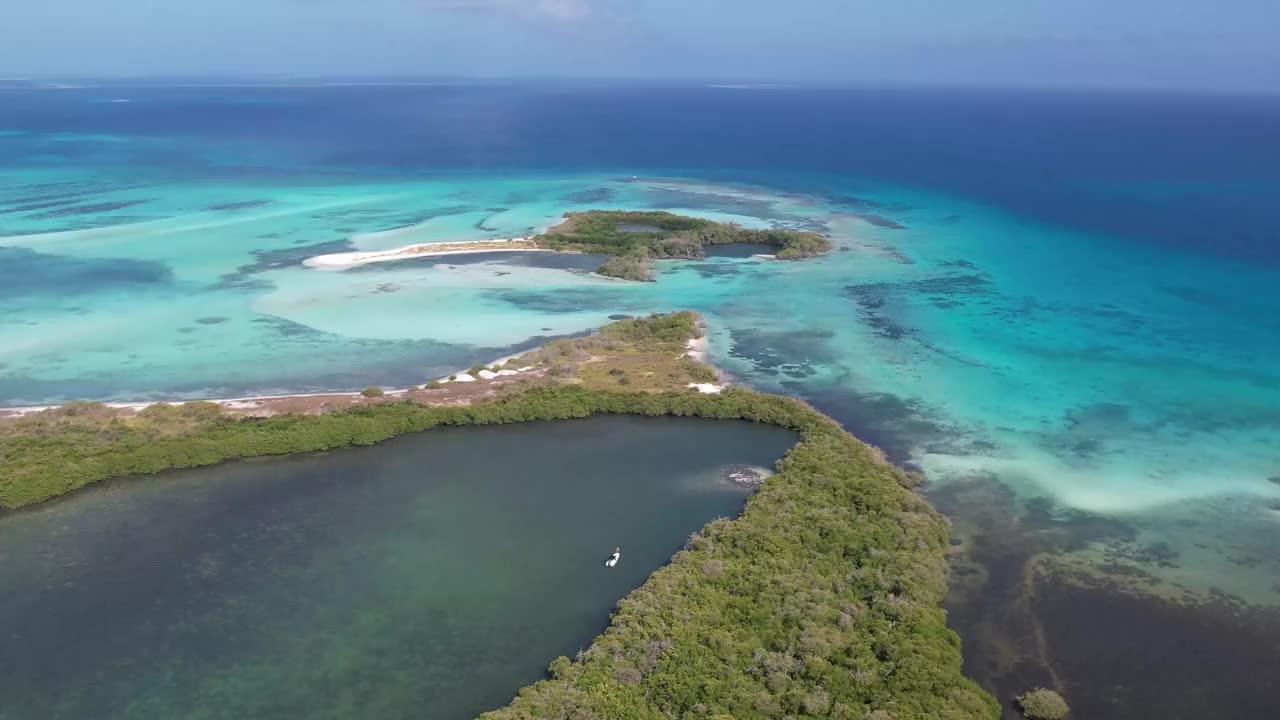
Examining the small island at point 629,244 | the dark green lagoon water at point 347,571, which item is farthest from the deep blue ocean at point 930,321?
the dark green lagoon water at point 347,571

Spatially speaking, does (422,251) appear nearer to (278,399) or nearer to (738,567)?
(278,399)

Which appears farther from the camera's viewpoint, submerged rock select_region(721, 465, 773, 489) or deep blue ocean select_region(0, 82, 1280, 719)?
submerged rock select_region(721, 465, 773, 489)

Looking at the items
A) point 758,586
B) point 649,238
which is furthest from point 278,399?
point 649,238

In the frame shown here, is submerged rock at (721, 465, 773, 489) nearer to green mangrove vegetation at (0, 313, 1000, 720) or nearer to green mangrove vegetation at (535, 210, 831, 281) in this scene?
green mangrove vegetation at (0, 313, 1000, 720)

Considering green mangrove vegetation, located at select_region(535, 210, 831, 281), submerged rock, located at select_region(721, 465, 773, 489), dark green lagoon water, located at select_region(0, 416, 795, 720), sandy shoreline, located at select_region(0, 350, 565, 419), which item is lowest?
dark green lagoon water, located at select_region(0, 416, 795, 720)

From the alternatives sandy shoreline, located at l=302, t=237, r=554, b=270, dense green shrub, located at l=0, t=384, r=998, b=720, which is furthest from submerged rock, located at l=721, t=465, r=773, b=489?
sandy shoreline, located at l=302, t=237, r=554, b=270

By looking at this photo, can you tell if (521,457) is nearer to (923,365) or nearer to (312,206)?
(923,365)
